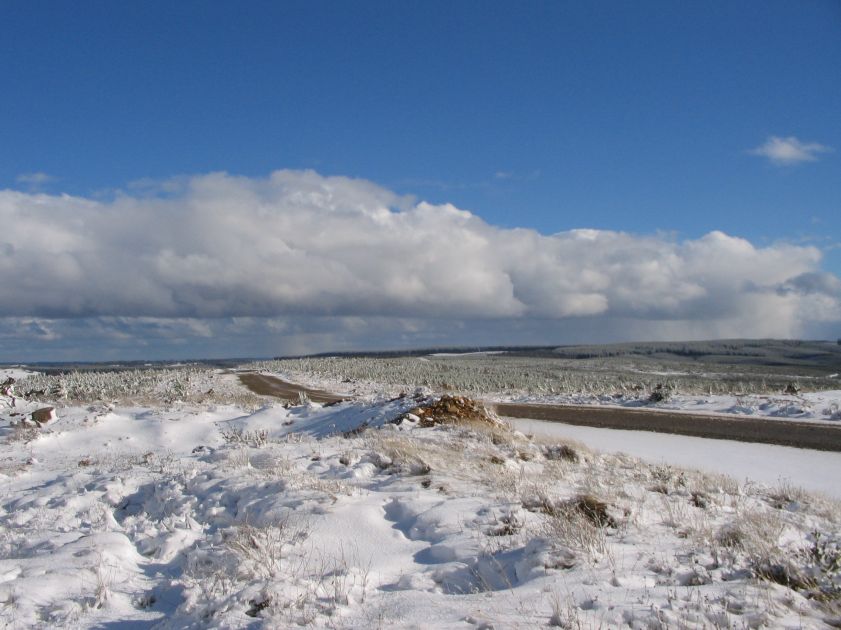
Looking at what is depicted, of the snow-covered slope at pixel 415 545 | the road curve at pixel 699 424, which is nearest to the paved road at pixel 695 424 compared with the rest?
the road curve at pixel 699 424

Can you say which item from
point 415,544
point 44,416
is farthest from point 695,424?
point 44,416

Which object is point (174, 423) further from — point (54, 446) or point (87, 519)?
point (87, 519)

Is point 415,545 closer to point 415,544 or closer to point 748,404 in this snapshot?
point 415,544

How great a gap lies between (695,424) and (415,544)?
63.6ft

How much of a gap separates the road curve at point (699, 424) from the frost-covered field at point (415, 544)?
988cm

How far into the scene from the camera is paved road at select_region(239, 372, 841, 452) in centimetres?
1905

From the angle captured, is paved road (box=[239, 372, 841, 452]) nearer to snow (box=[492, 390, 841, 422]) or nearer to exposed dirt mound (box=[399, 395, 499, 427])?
snow (box=[492, 390, 841, 422])

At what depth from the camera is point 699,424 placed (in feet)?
75.0

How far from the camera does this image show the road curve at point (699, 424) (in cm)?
1903

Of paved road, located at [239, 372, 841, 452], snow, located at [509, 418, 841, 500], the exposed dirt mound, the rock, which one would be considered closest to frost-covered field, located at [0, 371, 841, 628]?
snow, located at [509, 418, 841, 500]

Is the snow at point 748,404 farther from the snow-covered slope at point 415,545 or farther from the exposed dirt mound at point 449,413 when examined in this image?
the snow-covered slope at point 415,545

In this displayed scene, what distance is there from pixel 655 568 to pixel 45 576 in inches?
242

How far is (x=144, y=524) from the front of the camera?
8312mm

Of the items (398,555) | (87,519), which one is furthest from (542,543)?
(87,519)
